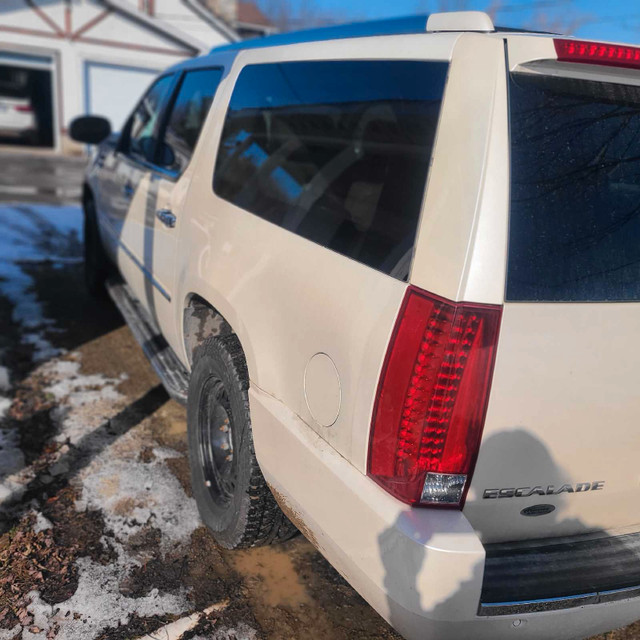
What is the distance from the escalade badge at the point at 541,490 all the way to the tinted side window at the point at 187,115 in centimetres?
224

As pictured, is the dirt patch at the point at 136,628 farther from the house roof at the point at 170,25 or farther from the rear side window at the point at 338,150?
the house roof at the point at 170,25

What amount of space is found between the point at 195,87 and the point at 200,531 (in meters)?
2.33

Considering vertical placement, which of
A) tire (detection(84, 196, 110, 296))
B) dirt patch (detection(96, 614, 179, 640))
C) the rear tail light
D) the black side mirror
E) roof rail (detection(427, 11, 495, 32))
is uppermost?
roof rail (detection(427, 11, 495, 32))

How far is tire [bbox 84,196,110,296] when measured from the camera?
543 centimetres

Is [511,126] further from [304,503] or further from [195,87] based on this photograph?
[195,87]

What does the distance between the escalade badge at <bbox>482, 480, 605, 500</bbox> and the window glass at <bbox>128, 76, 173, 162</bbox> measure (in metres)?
3.01

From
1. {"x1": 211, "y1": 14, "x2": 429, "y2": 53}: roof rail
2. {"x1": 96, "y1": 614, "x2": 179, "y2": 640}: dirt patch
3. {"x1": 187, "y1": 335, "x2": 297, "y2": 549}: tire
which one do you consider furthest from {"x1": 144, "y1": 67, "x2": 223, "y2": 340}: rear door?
{"x1": 96, "y1": 614, "x2": 179, "y2": 640}: dirt patch

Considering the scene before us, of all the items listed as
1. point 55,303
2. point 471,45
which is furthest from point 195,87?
point 55,303

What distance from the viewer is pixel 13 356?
14.6ft

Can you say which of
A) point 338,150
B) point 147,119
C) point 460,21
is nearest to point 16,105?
Result: point 147,119

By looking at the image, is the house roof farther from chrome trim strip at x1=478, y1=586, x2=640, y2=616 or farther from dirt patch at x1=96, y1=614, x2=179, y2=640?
chrome trim strip at x1=478, y1=586, x2=640, y2=616

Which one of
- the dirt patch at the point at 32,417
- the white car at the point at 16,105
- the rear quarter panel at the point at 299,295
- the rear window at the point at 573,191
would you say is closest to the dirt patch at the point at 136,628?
the rear quarter panel at the point at 299,295

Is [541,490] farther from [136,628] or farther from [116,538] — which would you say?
[116,538]

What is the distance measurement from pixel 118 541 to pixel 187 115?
7.33 feet
